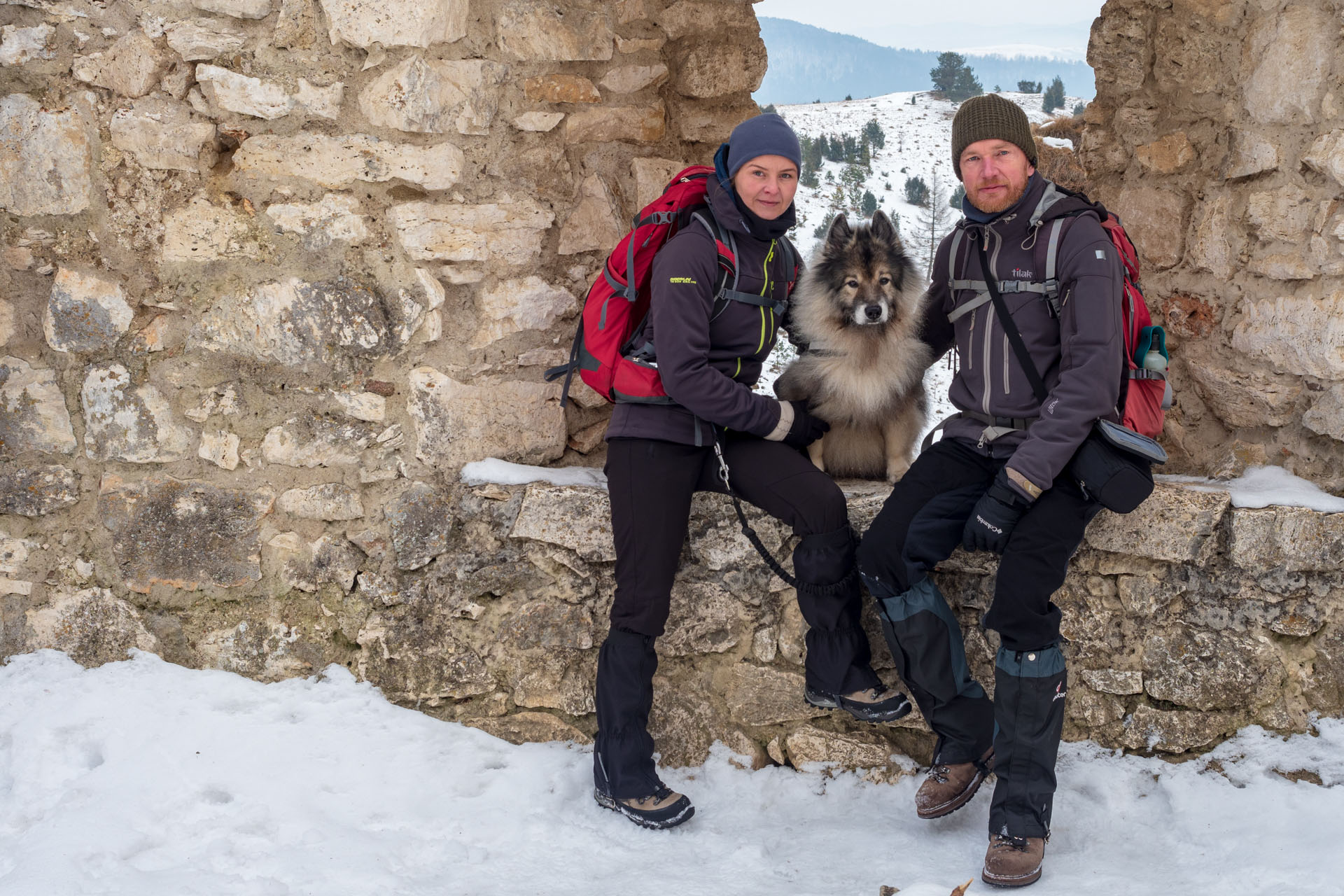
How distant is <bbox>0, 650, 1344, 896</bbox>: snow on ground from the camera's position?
2.53 m

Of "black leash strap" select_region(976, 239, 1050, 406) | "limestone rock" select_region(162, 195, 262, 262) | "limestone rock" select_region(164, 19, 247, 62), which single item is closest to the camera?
"black leash strap" select_region(976, 239, 1050, 406)

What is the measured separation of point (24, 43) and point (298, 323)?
1.20 meters

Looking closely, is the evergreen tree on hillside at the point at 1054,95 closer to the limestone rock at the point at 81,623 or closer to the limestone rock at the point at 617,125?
the limestone rock at the point at 617,125

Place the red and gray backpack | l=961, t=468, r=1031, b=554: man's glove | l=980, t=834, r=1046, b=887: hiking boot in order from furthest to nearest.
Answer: the red and gray backpack → l=961, t=468, r=1031, b=554: man's glove → l=980, t=834, r=1046, b=887: hiking boot

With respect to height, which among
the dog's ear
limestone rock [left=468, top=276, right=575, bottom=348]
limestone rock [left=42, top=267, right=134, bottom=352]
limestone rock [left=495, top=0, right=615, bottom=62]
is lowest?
limestone rock [left=42, top=267, right=134, bottom=352]

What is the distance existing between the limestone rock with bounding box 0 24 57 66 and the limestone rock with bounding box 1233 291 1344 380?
3960mm

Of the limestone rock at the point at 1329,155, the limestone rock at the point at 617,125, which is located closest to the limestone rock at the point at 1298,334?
the limestone rock at the point at 1329,155

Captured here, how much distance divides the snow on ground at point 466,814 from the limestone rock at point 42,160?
60.0 inches

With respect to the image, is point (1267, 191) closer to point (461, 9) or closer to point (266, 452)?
point (461, 9)

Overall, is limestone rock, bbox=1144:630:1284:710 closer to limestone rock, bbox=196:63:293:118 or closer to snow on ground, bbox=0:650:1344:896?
snow on ground, bbox=0:650:1344:896

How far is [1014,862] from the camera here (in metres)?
2.44

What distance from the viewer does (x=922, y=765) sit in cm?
314

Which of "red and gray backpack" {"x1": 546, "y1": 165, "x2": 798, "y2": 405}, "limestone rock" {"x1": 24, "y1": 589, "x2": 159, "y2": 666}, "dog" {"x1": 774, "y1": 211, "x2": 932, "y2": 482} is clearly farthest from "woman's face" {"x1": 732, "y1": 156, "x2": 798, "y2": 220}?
"limestone rock" {"x1": 24, "y1": 589, "x2": 159, "y2": 666}

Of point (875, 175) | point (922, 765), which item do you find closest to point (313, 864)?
point (922, 765)
